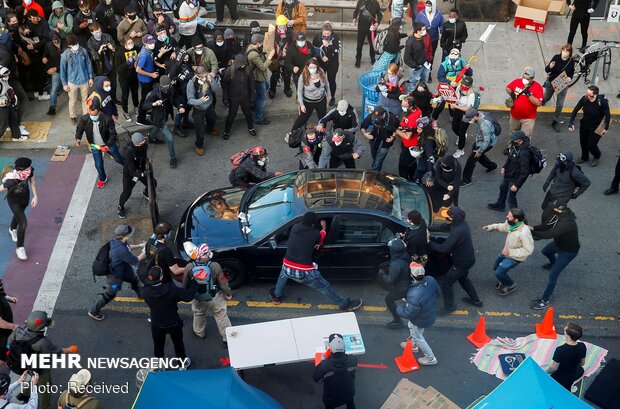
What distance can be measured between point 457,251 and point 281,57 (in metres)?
6.48

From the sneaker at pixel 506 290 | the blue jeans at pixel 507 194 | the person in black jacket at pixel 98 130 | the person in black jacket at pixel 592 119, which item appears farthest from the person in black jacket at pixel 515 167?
the person in black jacket at pixel 98 130

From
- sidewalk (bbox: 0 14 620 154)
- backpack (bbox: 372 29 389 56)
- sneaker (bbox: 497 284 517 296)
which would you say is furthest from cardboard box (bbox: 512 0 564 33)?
sneaker (bbox: 497 284 517 296)

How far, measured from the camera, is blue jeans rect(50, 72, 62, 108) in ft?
49.4

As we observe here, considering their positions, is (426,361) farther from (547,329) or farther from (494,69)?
(494,69)

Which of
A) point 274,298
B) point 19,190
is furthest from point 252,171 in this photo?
point 19,190

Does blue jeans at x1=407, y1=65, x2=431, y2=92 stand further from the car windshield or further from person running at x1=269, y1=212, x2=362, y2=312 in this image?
person running at x1=269, y1=212, x2=362, y2=312

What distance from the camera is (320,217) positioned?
35.4 feet

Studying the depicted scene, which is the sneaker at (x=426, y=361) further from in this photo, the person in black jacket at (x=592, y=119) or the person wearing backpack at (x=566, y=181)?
the person in black jacket at (x=592, y=119)

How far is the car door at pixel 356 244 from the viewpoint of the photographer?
10.9 metres

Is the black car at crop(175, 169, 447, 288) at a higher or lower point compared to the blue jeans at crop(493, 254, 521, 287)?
higher

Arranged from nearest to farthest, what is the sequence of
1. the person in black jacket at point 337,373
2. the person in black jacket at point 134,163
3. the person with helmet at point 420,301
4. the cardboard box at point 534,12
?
the person in black jacket at point 337,373
the person with helmet at point 420,301
the person in black jacket at point 134,163
the cardboard box at point 534,12

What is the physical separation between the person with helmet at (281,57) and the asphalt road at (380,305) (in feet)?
8.11

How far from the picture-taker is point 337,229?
10.9 m

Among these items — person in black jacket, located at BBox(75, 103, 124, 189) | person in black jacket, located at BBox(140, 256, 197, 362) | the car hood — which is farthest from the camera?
person in black jacket, located at BBox(75, 103, 124, 189)
